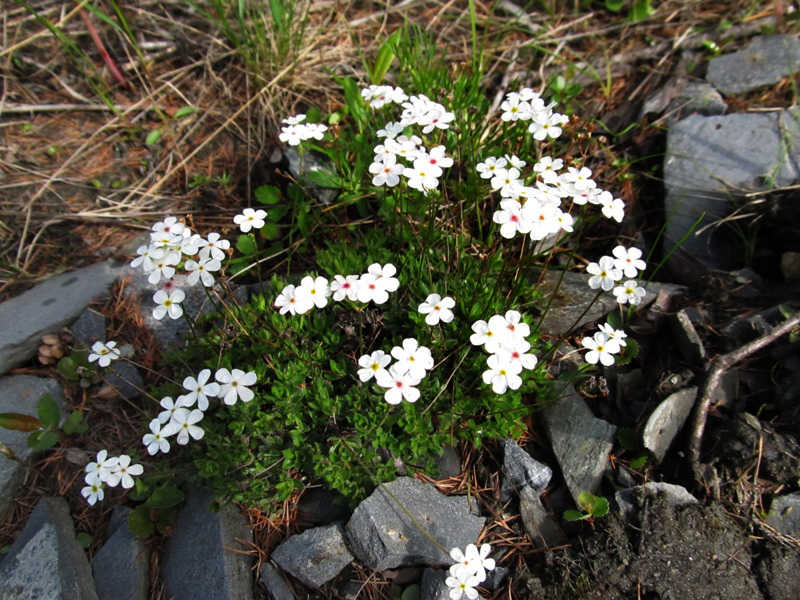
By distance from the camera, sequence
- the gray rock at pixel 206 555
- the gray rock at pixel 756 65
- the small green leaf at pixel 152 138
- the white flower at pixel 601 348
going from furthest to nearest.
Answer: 1. the small green leaf at pixel 152 138
2. the gray rock at pixel 756 65
3. the gray rock at pixel 206 555
4. the white flower at pixel 601 348

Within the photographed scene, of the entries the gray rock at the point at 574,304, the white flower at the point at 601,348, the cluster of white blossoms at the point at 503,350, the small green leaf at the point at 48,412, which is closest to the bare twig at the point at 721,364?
the gray rock at the point at 574,304

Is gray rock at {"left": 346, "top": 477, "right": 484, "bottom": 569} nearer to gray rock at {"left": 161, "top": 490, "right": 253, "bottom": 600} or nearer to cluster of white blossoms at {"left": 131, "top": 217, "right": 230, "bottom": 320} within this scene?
gray rock at {"left": 161, "top": 490, "right": 253, "bottom": 600}

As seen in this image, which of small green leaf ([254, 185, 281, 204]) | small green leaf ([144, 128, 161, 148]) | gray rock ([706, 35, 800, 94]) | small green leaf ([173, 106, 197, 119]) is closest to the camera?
small green leaf ([254, 185, 281, 204])

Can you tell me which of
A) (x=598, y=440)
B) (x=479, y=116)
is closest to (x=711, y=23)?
(x=479, y=116)

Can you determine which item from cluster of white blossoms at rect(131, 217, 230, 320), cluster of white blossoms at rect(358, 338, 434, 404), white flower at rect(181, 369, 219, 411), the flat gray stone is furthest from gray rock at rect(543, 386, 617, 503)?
cluster of white blossoms at rect(131, 217, 230, 320)

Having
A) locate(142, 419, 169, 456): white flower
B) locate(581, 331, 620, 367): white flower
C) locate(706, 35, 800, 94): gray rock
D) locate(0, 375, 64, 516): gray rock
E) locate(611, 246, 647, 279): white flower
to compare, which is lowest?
locate(0, 375, 64, 516): gray rock

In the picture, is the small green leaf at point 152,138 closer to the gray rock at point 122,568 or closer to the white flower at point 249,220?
the white flower at point 249,220

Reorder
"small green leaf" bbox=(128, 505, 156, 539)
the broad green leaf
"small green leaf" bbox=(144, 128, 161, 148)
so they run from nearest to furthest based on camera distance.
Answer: "small green leaf" bbox=(128, 505, 156, 539)
the broad green leaf
"small green leaf" bbox=(144, 128, 161, 148)

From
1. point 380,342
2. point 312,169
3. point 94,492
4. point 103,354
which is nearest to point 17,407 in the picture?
point 103,354
